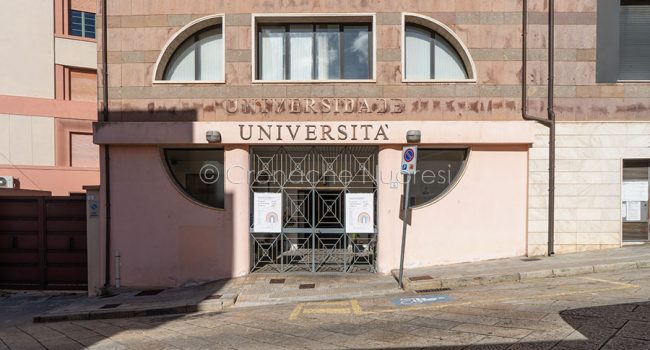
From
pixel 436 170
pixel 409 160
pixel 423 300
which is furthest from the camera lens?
pixel 436 170

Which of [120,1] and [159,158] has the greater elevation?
[120,1]

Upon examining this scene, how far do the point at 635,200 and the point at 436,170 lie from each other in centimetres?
477

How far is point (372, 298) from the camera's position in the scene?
7578mm

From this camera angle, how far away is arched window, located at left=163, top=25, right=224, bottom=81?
32.8ft

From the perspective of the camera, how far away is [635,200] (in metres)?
9.85

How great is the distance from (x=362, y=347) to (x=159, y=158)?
22.4ft

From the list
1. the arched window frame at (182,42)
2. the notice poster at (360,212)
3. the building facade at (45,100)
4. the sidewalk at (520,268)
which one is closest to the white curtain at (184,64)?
the arched window frame at (182,42)

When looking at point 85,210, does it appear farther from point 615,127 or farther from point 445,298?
point 615,127

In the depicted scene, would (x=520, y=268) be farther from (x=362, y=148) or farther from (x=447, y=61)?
(x=447, y=61)

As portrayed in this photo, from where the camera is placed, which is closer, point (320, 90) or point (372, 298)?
point (372, 298)

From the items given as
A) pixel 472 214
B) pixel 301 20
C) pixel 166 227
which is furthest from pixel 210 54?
pixel 472 214

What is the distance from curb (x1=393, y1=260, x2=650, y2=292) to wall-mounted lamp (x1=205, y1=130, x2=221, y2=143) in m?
5.12

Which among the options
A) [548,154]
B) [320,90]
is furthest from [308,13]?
[548,154]

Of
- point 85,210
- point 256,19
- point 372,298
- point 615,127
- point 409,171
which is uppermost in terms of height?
point 256,19
